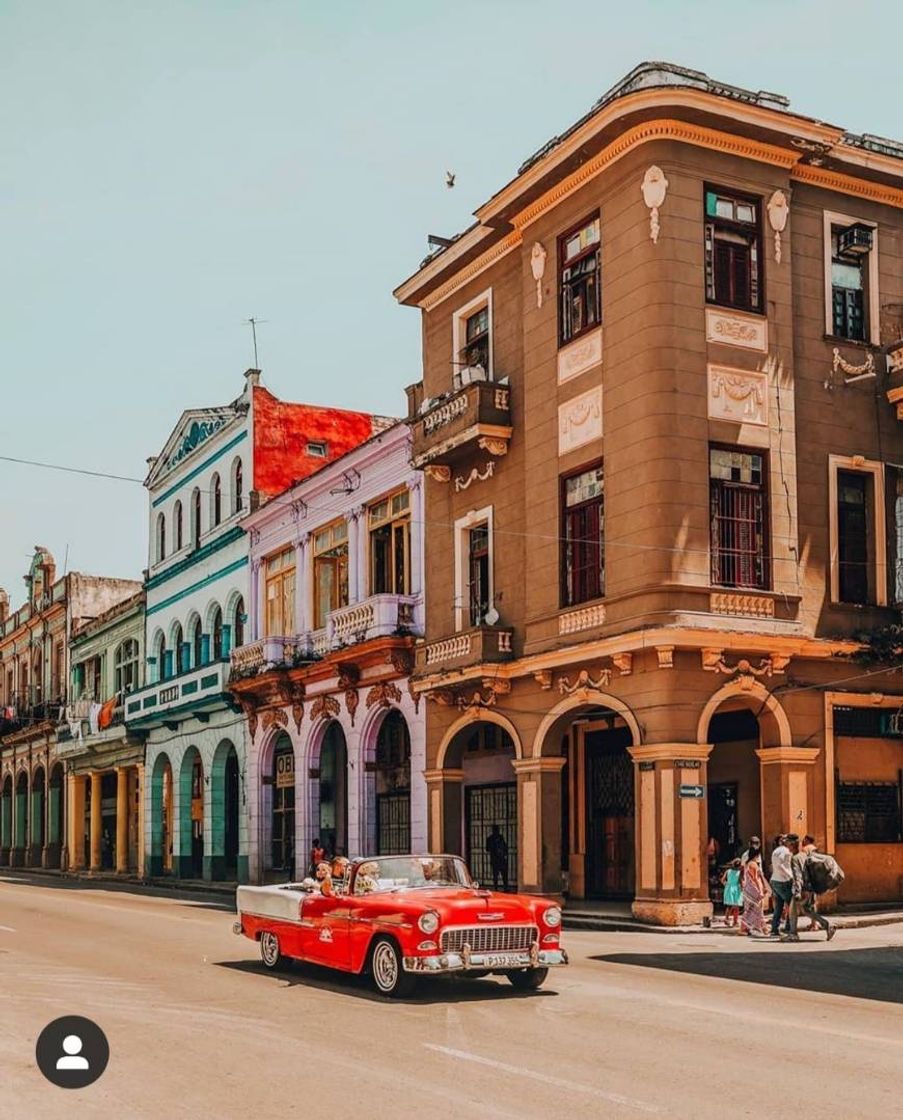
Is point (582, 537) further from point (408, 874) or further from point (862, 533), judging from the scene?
point (408, 874)

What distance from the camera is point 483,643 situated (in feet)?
97.6

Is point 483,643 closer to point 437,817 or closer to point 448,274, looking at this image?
point 437,817

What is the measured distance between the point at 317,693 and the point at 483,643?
9.79 m

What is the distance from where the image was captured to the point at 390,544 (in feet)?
119

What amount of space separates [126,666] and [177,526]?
811 centimetres

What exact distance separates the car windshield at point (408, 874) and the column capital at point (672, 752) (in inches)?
351

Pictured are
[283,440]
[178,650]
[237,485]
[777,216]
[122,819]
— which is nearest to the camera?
[777,216]

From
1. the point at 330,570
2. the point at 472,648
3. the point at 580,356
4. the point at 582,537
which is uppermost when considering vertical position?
the point at 580,356

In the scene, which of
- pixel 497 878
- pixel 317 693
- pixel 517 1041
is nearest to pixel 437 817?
pixel 497 878

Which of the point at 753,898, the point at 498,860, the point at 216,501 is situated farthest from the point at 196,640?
the point at 753,898

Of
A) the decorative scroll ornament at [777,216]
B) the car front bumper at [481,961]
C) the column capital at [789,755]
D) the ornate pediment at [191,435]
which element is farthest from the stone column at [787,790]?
the ornate pediment at [191,435]

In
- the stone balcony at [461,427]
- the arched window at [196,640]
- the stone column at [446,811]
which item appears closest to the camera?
the stone balcony at [461,427]

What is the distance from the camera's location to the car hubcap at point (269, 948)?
56.7 ft

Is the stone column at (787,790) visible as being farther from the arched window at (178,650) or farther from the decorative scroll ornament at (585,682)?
the arched window at (178,650)
